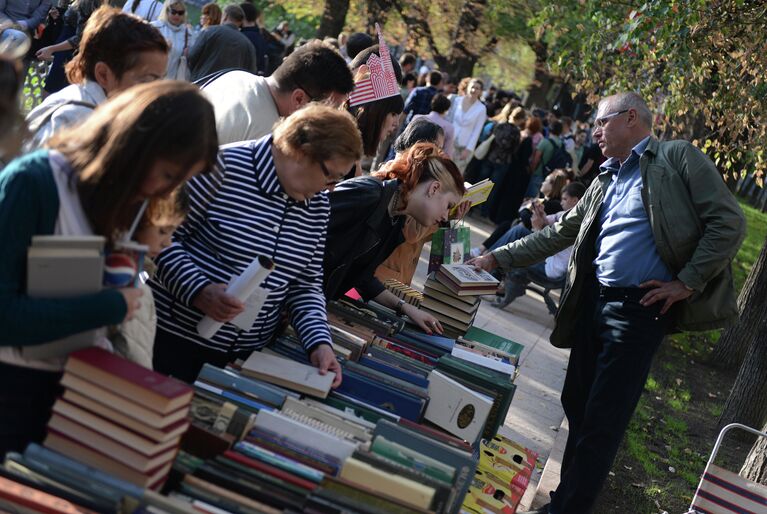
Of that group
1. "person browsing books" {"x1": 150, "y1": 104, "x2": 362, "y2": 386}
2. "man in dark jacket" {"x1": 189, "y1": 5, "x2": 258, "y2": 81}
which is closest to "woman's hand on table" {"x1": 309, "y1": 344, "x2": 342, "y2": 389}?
"person browsing books" {"x1": 150, "y1": 104, "x2": 362, "y2": 386}

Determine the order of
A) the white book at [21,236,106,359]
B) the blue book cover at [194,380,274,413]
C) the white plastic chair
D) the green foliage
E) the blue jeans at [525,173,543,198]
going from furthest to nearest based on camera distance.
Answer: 1. the blue jeans at [525,173,543,198]
2. the green foliage
3. the white plastic chair
4. the blue book cover at [194,380,274,413]
5. the white book at [21,236,106,359]

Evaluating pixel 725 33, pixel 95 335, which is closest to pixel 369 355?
pixel 95 335

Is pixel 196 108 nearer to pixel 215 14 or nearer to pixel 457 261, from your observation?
pixel 457 261

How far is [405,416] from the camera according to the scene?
346cm

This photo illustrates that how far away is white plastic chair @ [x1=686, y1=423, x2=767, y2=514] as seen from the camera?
15.7 feet

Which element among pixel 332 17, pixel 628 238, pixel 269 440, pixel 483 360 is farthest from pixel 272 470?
pixel 332 17

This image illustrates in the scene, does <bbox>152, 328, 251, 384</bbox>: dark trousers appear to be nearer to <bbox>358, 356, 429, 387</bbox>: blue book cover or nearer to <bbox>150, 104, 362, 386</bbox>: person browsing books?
<bbox>150, 104, 362, 386</bbox>: person browsing books

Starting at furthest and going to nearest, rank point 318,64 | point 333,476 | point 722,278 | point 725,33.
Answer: point 725,33
point 722,278
point 318,64
point 333,476

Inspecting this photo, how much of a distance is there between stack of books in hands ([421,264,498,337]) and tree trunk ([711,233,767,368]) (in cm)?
539

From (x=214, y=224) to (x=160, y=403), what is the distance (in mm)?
1250

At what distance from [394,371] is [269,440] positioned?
Answer: 1.07 metres

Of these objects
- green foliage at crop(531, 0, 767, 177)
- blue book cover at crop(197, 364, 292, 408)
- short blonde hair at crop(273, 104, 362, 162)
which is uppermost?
green foliage at crop(531, 0, 767, 177)

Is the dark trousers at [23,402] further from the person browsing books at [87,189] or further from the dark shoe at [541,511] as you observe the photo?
the dark shoe at [541,511]

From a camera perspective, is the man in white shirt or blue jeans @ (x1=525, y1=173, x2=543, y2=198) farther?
blue jeans @ (x1=525, y1=173, x2=543, y2=198)
